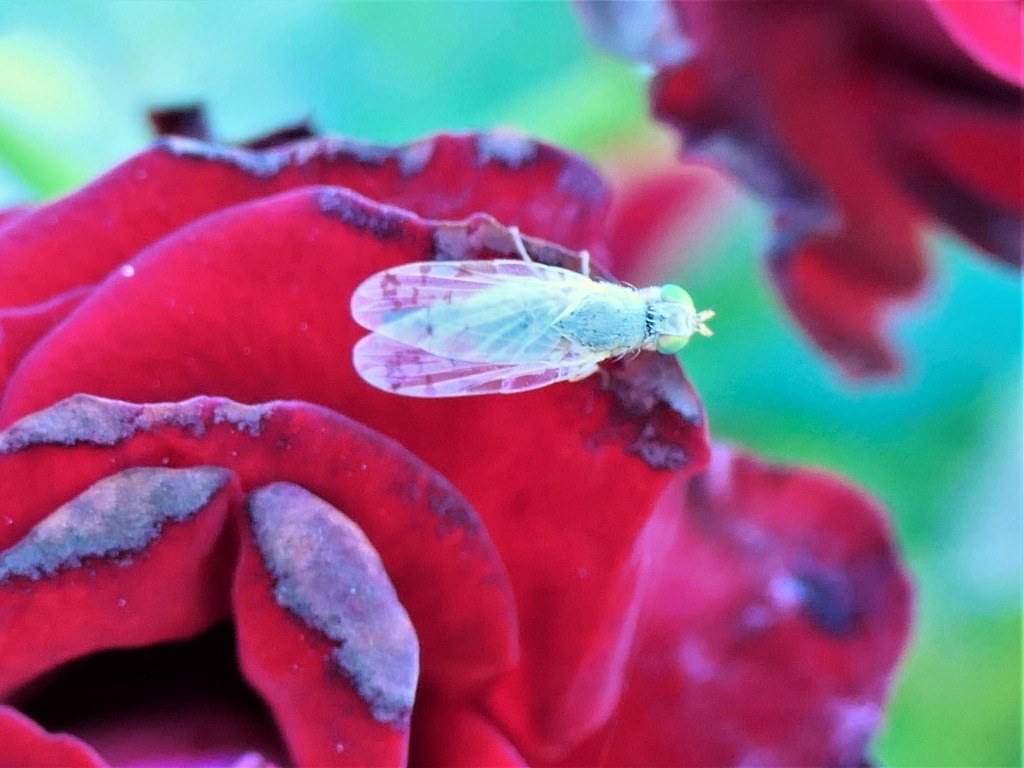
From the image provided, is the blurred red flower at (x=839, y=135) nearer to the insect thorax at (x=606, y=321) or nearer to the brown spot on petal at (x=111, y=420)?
the insect thorax at (x=606, y=321)

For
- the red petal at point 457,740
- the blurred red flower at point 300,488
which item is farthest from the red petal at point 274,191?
the red petal at point 457,740

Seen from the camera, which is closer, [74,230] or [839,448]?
[74,230]

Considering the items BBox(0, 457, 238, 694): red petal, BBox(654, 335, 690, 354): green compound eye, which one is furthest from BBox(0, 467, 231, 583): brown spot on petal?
BBox(654, 335, 690, 354): green compound eye

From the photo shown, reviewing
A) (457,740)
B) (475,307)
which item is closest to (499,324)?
(475,307)

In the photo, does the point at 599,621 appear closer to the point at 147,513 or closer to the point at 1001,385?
the point at 147,513

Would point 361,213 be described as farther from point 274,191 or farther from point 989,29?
point 989,29

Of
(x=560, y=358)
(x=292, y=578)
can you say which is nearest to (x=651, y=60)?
(x=560, y=358)
